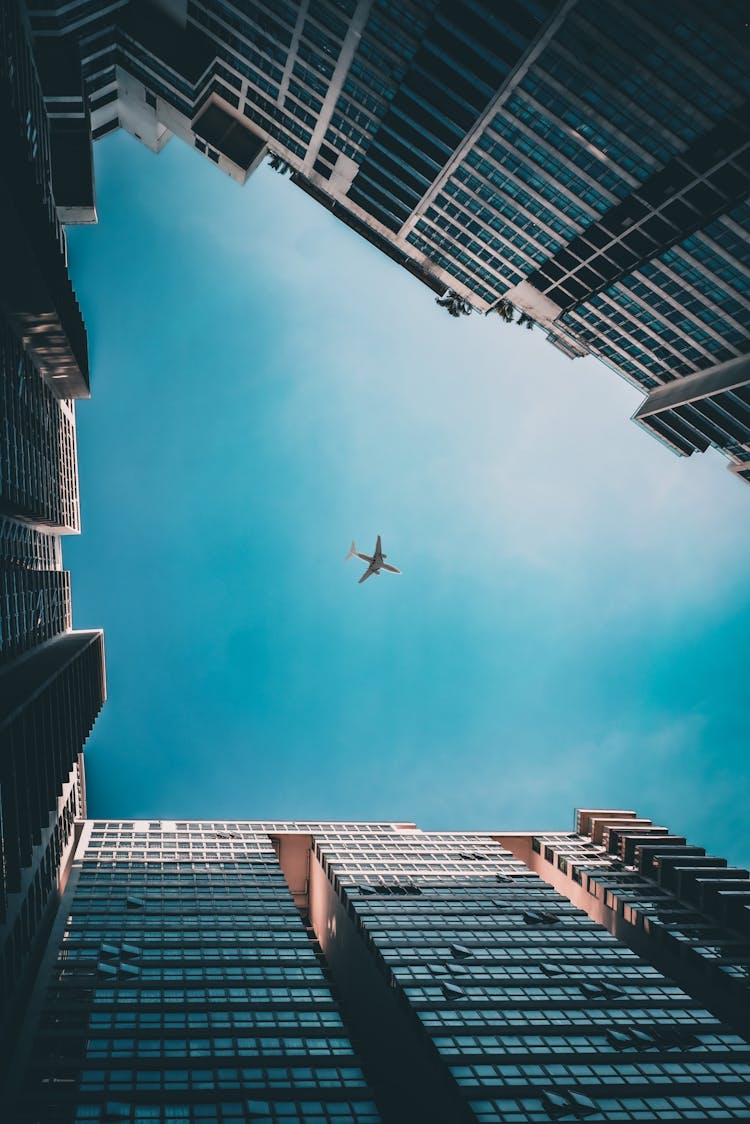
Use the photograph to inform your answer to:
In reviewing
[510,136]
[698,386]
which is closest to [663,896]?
[698,386]

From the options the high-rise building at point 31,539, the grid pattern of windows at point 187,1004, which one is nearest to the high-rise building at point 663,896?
the grid pattern of windows at point 187,1004

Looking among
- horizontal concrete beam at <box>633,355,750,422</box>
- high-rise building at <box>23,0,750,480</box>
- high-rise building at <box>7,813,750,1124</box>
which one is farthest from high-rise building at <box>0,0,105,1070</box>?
horizontal concrete beam at <box>633,355,750,422</box>

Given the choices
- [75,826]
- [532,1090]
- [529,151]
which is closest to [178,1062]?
[532,1090]

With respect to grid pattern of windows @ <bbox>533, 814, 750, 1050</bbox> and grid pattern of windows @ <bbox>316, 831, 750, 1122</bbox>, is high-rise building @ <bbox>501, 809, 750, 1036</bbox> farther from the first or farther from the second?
grid pattern of windows @ <bbox>316, 831, 750, 1122</bbox>

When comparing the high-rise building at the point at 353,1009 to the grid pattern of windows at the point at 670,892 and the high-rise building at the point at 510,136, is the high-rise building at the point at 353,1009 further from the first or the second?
the high-rise building at the point at 510,136

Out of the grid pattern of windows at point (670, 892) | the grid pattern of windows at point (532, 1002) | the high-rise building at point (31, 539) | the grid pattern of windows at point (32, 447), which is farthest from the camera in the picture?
the grid pattern of windows at point (670, 892)

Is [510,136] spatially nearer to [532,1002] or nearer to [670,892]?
[532,1002]
